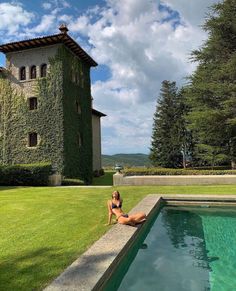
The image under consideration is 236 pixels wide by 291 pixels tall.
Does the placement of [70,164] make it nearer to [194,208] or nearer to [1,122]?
[1,122]

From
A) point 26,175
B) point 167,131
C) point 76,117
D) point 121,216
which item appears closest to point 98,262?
point 121,216

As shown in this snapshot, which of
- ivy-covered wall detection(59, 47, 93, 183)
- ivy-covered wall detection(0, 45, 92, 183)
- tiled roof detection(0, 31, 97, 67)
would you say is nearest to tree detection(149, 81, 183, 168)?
ivy-covered wall detection(59, 47, 93, 183)

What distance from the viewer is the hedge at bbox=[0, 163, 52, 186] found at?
23359mm

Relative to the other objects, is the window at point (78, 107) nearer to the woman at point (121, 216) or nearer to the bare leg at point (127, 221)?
the woman at point (121, 216)

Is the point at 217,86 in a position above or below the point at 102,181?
above

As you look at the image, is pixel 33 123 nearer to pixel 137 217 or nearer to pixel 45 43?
pixel 45 43

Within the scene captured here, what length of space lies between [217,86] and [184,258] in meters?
23.4

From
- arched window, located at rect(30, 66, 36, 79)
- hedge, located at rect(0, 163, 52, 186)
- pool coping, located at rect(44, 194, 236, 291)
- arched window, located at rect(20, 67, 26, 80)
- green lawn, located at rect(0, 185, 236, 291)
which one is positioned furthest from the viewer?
arched window, located at rect(20, 67, 26, 80)

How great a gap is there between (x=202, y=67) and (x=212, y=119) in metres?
6.38

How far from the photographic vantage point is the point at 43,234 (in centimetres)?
842

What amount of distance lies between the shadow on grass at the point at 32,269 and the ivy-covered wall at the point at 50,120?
19840mm

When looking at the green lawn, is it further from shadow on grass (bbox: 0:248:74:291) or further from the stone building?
the stone building

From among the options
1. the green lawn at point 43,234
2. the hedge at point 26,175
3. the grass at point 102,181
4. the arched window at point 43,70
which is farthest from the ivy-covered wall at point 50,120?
the green lawn at point 43,234

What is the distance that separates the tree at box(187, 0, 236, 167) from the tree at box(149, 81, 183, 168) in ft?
39.1
